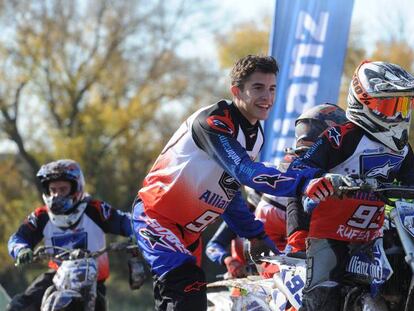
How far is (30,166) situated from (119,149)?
12.1ft

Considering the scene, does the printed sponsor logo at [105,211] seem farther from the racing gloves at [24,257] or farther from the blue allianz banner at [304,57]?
the blue allianz banner at [304,57]

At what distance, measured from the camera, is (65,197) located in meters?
7.95

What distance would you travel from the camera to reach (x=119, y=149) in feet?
115

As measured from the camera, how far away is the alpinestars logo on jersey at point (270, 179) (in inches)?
180

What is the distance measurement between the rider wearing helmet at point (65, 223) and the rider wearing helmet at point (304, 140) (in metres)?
2.40

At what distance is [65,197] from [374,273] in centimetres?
390

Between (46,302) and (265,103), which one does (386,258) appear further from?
(46,302)

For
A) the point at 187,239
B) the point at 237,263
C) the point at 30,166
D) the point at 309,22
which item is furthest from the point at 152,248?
the point at 30,166

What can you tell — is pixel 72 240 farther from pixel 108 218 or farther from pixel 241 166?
pixel 241 166

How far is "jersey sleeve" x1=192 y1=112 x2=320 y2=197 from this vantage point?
455 cm

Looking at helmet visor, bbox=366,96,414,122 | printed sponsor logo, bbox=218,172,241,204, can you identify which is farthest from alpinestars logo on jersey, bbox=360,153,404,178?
printed sponsor logo, bbox=218,172,241,204

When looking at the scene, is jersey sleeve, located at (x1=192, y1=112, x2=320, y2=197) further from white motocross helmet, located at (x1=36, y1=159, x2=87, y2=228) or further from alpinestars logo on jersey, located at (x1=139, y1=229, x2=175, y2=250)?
white motocross helmet, located at (x1=36, y1=159, x2=87, y2=228)

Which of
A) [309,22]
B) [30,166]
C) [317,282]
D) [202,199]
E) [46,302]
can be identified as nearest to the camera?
[317,282]

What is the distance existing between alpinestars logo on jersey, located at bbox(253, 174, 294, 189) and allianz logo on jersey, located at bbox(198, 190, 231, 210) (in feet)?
1.93
